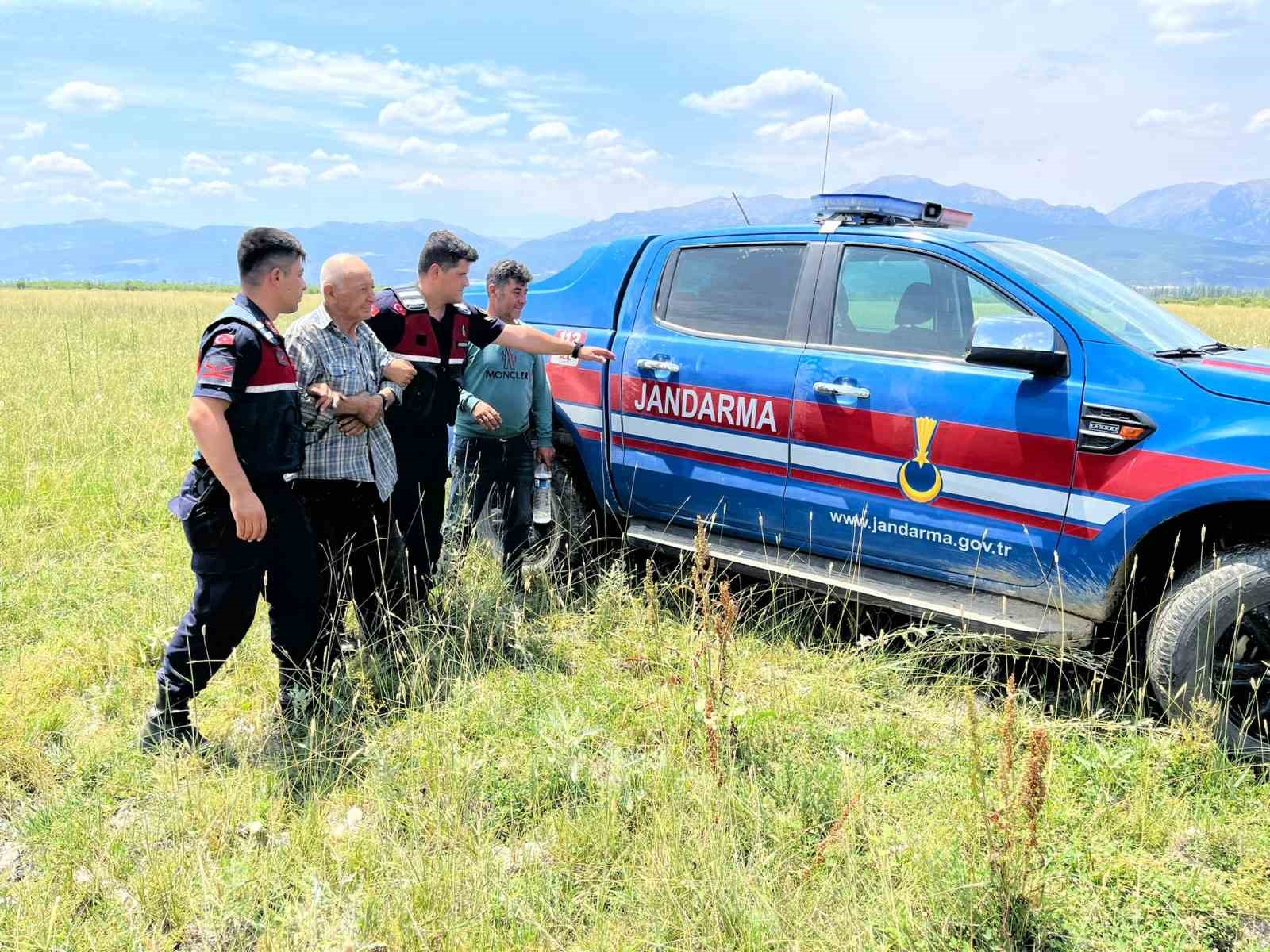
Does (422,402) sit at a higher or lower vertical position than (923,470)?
higher

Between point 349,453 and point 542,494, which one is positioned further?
point 542,494

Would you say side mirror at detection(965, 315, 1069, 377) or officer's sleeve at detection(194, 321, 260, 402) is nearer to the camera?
officer's sleeve at detection(194, 321, 260, 402)

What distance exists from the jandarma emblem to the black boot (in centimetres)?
276

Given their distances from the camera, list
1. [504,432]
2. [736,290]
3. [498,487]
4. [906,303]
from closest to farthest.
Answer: [906,303]
[736,290]
[504,432]
[498,487]

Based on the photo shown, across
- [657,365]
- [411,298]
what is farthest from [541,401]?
[411,298]

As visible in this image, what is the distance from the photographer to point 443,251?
375cm

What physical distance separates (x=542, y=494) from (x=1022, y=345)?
2449 millimetres

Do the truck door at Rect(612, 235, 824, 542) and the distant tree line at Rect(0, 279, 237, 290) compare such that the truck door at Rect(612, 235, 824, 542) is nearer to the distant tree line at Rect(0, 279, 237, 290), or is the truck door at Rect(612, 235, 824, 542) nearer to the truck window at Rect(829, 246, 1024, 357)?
the truck window at Rect(829, 246, 1024, 357)

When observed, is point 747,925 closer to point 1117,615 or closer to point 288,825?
point 288,825

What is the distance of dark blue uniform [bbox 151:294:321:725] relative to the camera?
2.78 m

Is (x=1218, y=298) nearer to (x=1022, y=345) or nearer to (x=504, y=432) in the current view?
(x=1022, y=345)

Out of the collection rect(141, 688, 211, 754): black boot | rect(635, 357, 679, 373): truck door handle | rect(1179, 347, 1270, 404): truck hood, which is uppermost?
rect(1179, 347, 1270, 404): truck hood

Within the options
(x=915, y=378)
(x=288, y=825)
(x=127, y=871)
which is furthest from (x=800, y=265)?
(x=127, y=871)

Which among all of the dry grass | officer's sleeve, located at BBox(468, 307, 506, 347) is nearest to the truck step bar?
officer's sleeve, located at BBox(468, 307, 506, 347)
